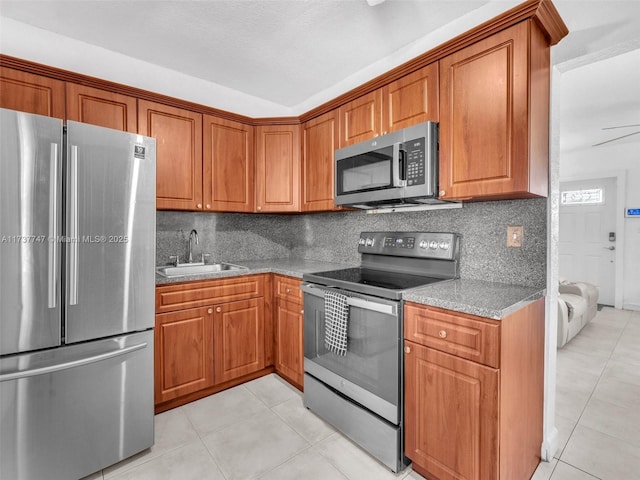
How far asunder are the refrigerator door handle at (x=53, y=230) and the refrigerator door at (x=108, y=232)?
0.15 ft

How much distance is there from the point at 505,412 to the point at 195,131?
2.63m

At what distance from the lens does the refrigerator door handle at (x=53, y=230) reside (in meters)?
1.43

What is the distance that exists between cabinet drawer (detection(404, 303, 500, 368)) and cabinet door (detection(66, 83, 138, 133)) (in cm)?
219

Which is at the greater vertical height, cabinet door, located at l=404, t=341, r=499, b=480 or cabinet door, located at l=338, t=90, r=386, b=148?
cabinet door, located at l=338, t=90, r=386, b=148

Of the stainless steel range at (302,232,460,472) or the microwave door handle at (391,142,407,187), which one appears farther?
the microwave door handle at (391,142,407,187)

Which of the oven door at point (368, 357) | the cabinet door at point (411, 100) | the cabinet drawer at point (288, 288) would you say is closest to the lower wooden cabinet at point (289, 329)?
the cabinet drawer at point (288, 288)

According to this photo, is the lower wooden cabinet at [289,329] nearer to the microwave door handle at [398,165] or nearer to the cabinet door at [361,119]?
the microwave door handle at [398,165]

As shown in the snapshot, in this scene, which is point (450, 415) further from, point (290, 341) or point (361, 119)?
point (361, 119)

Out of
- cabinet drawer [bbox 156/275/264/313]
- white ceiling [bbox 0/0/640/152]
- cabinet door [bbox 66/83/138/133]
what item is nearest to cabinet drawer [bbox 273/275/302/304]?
cabinet drawer [bbox 156/275/264/313]

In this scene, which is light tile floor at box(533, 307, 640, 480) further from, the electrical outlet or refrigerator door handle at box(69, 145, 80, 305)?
refrigerator door handle at box(69, 145, 80, 305)

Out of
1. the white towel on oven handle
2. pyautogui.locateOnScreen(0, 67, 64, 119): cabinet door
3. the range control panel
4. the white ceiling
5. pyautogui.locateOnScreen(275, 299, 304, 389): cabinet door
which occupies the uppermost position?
the white ceiling

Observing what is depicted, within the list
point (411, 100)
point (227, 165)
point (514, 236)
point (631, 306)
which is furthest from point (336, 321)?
point (631, 306)

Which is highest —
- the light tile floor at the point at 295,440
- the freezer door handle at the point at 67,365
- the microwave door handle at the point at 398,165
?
the microwave door handle at the point at 398,165

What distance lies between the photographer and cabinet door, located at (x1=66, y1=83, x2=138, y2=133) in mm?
1983
